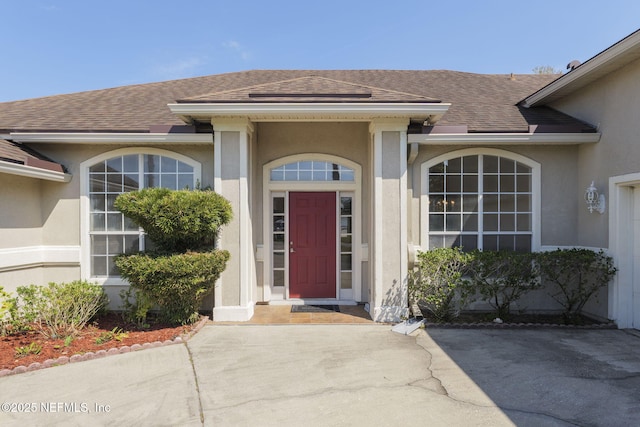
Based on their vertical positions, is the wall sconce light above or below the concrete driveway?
above

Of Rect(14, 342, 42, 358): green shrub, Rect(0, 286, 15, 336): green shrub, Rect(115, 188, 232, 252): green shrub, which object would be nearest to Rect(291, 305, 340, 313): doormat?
Rect(115, 188, 232, 252): green shrub

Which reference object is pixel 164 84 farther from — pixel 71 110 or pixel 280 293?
pixel 280 293

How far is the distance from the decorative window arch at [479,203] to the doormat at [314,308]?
2.19 metres

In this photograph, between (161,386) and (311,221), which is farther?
(311,221)

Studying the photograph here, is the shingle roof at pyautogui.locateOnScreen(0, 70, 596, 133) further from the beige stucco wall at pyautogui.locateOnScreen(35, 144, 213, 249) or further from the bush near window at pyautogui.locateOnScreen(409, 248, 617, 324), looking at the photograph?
the bush near window at pyautogui.locateOnScreen(409, 248, 617, 324)

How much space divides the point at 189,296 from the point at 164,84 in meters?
6.56

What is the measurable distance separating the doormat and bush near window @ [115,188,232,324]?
6.06 feet

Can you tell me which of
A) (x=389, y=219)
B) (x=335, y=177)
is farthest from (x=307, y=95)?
(x=389, y=219)

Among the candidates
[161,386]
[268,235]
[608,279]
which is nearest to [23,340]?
[161,386]

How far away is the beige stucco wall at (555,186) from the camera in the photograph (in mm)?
6691

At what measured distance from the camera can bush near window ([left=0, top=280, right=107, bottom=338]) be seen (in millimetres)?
5258

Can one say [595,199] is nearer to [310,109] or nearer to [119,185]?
[310,109]

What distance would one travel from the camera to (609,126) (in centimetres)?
604

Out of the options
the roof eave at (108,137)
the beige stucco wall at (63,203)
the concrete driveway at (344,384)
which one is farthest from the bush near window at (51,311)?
the roof eave at (108,137)
